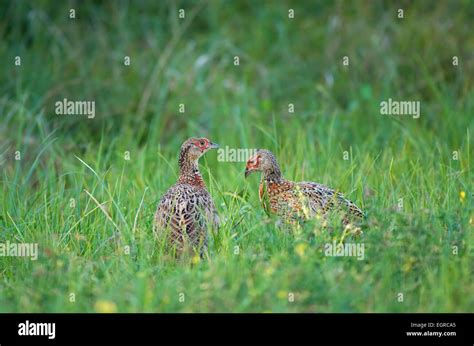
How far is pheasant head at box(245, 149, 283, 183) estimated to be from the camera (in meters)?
8.69

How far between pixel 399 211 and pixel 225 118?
4.67 metres

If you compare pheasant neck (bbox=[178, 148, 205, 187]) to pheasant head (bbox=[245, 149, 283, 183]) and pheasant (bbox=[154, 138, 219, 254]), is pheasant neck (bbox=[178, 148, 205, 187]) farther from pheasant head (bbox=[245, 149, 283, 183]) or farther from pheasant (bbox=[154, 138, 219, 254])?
pheasant head (bbox=[245, 149, 283, 183])

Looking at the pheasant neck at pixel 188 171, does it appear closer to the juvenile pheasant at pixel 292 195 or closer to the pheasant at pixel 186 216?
the pheasant at pixel 186 216

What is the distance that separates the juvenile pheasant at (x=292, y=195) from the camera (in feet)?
26.4

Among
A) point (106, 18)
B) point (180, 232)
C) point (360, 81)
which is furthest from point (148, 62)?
point (180, 232)

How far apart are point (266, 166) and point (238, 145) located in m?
2.65

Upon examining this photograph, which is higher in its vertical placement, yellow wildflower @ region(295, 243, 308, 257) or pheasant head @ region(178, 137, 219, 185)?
pheasant head @ region(178, 137, 219, 185)

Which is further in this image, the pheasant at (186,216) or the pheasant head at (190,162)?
the pheasant head at (190,162)

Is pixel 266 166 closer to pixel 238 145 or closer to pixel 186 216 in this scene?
pixel 186 216

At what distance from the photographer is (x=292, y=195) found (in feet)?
27.6

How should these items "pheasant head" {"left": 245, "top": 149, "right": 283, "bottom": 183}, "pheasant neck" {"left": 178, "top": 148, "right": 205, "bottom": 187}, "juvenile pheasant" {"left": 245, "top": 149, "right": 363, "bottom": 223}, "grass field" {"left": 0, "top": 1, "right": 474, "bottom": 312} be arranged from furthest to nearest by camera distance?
1. "pheasant head" {"left": 245, "top": 149, "right": 283, "bottom": 183}
2. "pheasant neck" {"left": 178, "top": 148, "right": 205, "bottom": 187}
3. "juvenile pheasant" {"left": 245, "top": 149, "right": 363, "bottom": 223}
4. "grass field" {"left": 0, "top": 1, "right": 474, "bottom": 312}

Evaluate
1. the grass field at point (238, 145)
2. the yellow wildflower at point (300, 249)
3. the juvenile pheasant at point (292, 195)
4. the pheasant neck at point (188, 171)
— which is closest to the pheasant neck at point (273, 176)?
the juvenile pheasant at point (292, 195)

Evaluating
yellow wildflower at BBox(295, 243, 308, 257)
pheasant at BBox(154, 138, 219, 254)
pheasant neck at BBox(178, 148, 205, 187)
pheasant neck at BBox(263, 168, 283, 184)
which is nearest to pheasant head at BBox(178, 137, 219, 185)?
pheasant neck at BBox(178, 148, 205, 187)
